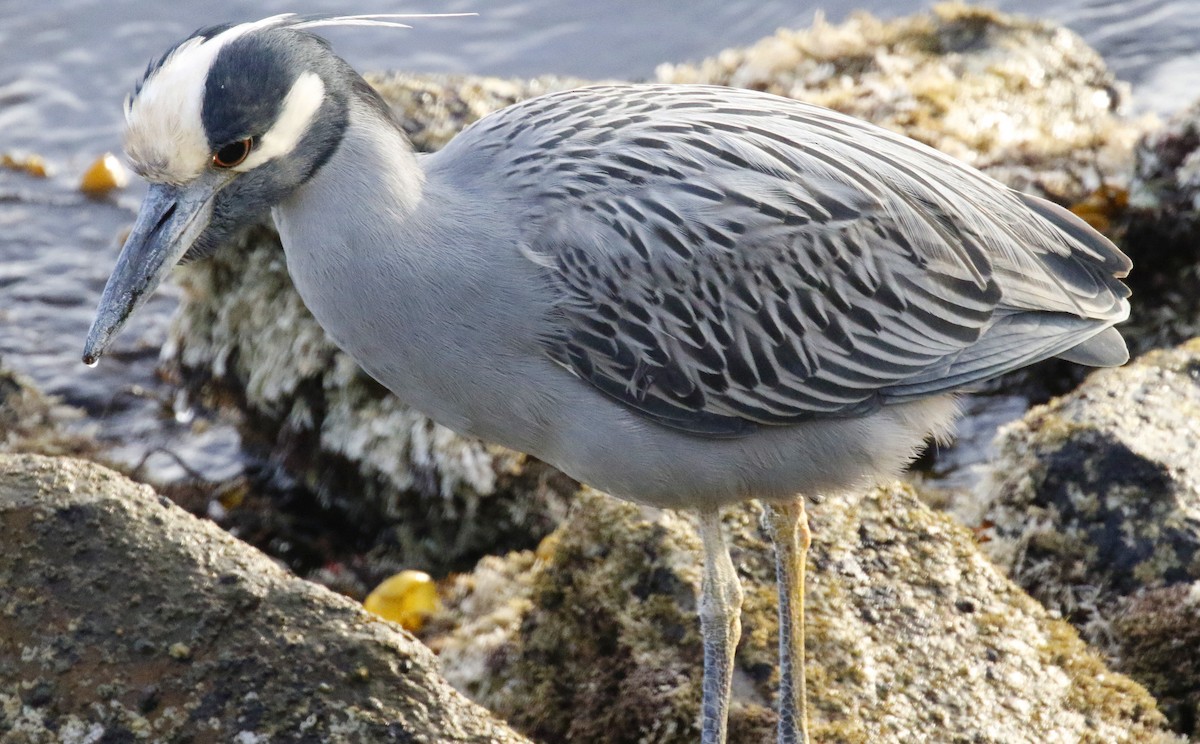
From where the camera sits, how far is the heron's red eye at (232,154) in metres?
3.42

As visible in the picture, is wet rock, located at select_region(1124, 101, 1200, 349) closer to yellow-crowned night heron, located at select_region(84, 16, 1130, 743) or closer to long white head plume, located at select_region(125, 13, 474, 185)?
yellow-crowned night heron, located at select_region(84, 16, 1130, 743)

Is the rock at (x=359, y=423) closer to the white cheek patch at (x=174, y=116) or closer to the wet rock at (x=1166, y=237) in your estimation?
the white cheek patch at (x=174, y=116)

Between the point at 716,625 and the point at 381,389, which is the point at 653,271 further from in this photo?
the point at 381,389

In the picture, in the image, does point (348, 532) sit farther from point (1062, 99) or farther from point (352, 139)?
point (1062, 99)

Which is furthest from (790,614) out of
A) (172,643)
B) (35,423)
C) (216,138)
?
(35,423)

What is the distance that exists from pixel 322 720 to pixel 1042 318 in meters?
2.54

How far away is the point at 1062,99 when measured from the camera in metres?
8.44

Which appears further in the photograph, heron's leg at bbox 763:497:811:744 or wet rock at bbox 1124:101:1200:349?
wet rock at bbox 1124:101:1200:349

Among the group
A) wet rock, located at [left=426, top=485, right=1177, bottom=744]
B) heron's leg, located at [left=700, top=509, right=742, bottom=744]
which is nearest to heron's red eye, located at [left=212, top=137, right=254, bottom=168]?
heron's leg, located at [left=700, top=509, right=742, bottom=744]

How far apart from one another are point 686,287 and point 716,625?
3.58 ft

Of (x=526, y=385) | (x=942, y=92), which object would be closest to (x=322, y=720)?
(x=526, y=385)

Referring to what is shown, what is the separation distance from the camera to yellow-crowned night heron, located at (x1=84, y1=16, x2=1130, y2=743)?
3.55 metres

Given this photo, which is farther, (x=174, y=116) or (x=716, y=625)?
(x=716, y=625)

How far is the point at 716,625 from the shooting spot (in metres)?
4.09
